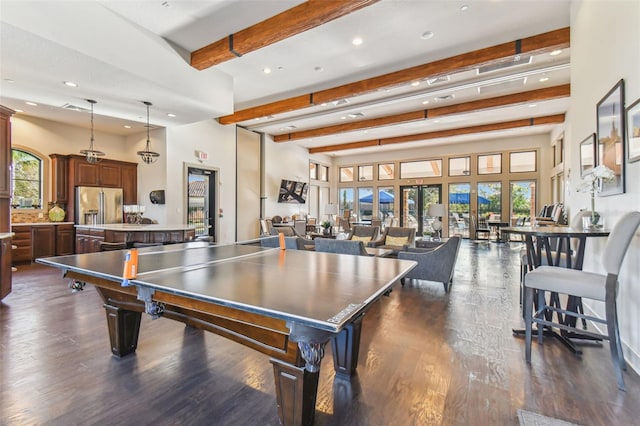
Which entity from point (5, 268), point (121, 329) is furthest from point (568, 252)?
point (5, 268)

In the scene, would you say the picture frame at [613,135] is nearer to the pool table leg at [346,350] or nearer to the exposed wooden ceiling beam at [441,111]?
the pool table leg at [346,350]

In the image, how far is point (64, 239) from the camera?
702 cm

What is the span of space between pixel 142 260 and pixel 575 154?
5.60 meters

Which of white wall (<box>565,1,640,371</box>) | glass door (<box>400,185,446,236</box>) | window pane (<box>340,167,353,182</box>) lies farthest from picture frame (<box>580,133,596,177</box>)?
window pane (<box>340,167,353,182</box>)

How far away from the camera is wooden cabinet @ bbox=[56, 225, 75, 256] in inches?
273

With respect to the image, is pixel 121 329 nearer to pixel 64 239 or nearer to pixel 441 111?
pixel 64 239

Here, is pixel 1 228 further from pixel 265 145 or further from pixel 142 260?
pixel 265 145

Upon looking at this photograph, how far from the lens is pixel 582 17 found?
11.6 feet

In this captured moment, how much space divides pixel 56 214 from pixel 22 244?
0.92m

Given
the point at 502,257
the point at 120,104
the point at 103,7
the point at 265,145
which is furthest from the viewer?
the point at 265,145

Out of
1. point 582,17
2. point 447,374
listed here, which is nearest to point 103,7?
point 447,374

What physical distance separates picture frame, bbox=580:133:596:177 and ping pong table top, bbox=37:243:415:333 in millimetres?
3037

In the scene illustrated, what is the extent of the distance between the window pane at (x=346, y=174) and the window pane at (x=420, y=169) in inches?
100

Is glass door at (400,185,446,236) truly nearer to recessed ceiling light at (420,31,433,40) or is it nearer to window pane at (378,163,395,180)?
window pane at (378,163,395,180)
